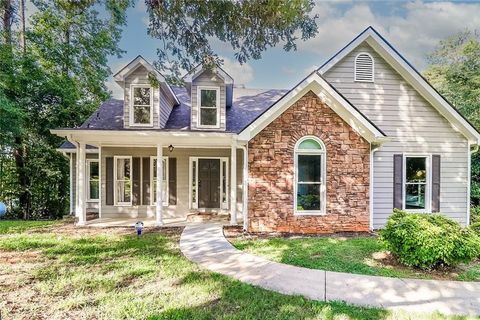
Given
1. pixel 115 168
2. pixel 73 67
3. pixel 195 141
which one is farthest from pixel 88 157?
pixel 73 67

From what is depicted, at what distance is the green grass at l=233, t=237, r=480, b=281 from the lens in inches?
204

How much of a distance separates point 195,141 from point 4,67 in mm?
10902

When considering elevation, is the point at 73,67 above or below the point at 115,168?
above

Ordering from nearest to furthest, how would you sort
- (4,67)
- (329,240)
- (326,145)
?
(329,240), (326,145), (4,67)

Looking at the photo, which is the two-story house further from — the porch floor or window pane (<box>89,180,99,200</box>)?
the porch floor

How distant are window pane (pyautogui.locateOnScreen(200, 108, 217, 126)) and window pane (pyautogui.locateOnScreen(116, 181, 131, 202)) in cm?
413

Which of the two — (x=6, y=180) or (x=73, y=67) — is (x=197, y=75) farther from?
(x=6, y=180)

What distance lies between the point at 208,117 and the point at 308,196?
4.69 m

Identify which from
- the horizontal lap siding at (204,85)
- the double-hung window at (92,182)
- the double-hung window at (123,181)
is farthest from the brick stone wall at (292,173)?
the double-hung window at (92,182)

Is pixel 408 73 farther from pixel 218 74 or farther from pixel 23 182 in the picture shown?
pixel 23 182

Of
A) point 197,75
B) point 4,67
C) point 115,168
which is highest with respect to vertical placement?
point 4,67

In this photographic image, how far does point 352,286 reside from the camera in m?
4.51

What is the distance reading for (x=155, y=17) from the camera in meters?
6.33

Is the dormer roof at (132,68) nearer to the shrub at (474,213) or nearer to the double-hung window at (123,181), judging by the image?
the double-hung window at (123,181)
